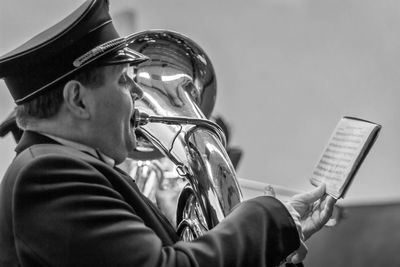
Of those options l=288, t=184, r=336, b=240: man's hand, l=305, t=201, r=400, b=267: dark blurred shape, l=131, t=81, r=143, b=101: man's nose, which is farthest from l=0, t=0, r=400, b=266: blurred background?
l=131, t=81, r=143, b=101: man's nose

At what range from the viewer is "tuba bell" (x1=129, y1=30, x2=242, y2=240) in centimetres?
162

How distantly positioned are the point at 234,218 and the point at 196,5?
3.13 metres

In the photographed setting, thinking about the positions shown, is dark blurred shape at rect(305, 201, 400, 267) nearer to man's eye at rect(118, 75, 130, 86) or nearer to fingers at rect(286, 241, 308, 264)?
fingers at rect(286, 241, 308, 264)

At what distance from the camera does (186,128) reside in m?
1.70

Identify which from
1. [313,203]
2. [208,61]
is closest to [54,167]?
[313,203]

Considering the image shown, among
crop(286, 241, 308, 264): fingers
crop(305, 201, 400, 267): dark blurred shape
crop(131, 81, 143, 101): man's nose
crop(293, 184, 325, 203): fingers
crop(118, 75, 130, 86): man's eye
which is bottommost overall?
crop(305, 201, 400, 267): dark blurred shape

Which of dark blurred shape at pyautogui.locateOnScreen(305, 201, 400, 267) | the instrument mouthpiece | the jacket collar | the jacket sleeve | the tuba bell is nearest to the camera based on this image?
the jacket sleeve

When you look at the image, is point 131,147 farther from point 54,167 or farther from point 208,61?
point 208,61

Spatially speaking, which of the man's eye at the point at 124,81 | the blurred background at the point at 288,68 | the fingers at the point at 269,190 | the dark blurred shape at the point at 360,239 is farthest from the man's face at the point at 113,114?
the blurred background at the point at 288,68

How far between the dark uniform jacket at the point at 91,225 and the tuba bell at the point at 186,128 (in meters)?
0.19

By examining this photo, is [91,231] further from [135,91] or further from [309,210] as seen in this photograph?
[309,210]

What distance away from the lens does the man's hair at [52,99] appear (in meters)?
1.42

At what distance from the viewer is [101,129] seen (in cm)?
142

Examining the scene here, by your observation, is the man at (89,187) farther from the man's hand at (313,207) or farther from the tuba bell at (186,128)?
the tuba bell at (186,128)
